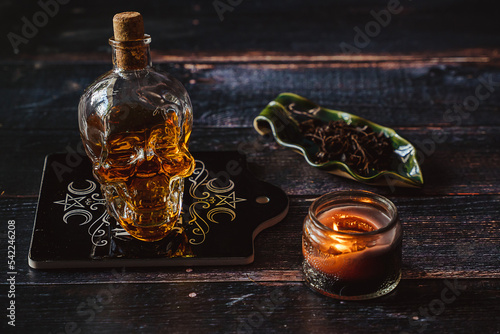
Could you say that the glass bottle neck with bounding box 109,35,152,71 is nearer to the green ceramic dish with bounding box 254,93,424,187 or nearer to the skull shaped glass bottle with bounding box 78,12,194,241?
the skull shaped glass bottle with bounding box 78,12,194,241

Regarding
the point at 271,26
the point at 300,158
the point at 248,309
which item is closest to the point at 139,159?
the point at 248,309

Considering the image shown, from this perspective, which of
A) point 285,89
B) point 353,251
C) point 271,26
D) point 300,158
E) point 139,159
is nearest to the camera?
point 353,251

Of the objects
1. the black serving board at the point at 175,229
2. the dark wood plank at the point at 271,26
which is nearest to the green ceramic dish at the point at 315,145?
the black serving board at the point at 175,229

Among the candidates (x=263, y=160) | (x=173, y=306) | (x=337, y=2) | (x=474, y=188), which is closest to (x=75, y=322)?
(x=173, y=306)

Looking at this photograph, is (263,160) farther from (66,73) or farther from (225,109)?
(66,73)

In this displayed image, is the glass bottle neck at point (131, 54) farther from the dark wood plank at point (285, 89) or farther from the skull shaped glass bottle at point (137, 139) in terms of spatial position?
the dark wood plank at point (285, 89)

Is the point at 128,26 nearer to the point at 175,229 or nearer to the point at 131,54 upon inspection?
the point at 131,54

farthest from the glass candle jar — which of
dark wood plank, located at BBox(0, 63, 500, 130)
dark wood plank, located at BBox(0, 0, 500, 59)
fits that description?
dark wood plank, located at BBox(0, 0, 500, 59)
